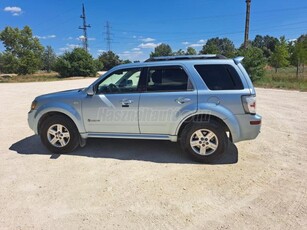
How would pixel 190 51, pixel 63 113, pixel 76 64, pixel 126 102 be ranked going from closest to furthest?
pixel 126 102 → pixel 63 113 → pixel 76 64 → pixel 190 51

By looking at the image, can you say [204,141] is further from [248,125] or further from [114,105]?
[114,105]

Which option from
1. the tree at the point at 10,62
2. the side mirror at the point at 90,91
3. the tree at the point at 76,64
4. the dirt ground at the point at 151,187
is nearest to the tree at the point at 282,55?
the dirt ground at the point at 151,187

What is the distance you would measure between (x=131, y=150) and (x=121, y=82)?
1405mm

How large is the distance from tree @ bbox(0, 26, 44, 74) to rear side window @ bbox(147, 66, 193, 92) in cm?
4991

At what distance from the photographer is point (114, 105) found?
4.10 metres

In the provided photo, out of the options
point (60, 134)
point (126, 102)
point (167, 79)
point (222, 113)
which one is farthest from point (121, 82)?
point (222, 113)

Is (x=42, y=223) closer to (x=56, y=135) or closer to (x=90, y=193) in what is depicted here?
(x=90, y=193)

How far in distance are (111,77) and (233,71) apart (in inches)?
88.7

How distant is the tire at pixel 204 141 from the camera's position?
3.79m

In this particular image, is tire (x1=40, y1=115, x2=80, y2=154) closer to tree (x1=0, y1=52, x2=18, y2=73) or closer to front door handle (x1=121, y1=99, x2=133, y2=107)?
front door handle (x1=121, y1=99, x2=133, y2=107)

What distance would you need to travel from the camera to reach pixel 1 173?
373cm

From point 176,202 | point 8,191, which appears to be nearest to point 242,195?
point 176,202

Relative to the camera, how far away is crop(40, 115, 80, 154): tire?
171 inches

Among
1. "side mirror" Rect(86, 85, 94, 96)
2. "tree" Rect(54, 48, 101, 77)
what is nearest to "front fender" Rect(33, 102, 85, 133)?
"side mirror" Rect(86, 85, 94, 96)
